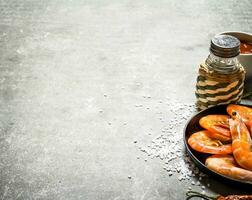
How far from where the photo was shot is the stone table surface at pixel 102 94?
45.3 inches

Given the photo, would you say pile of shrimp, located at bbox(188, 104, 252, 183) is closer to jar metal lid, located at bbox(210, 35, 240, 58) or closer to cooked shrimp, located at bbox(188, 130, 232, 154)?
cooked shrimp, located at bbox(188, 130, 232, 154)

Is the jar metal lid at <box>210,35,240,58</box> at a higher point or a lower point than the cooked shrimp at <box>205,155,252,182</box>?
higher

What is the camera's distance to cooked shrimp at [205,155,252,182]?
1.04 m

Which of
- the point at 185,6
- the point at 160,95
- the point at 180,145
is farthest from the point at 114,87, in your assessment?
the point at 185,6

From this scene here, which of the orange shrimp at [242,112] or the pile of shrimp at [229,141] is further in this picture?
the orange shrimp at [242,112]

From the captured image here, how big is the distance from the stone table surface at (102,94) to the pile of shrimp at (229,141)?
0.22ft

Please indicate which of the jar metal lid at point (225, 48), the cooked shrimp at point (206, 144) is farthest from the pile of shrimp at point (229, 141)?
the jar metal lid at point (225, 48)

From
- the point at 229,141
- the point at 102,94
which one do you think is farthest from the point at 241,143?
the point at 102,94

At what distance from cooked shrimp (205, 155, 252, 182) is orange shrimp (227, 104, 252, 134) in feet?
0.50

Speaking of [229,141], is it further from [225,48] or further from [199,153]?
[225,48]

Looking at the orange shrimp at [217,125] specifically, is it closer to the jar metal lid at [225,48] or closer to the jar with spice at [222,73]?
the jar with spice at [222,73]

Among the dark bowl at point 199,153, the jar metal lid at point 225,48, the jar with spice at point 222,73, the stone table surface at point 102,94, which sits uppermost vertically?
the jar metal lid at point 225,48

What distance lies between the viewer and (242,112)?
48.9 inches

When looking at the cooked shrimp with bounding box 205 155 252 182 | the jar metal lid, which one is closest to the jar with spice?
the jar metal lid
